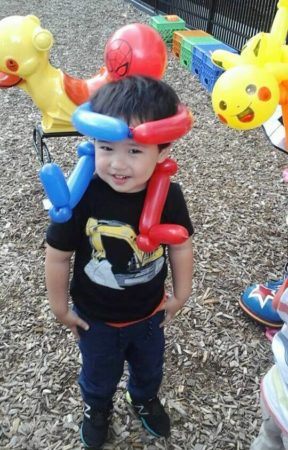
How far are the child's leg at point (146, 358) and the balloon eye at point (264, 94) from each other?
0.80m

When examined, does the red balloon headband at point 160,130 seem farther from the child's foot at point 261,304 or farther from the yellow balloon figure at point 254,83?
the child's foot at point 261,304

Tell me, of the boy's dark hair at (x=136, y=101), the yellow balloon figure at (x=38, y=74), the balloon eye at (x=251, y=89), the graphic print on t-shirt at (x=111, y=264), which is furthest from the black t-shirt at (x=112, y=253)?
the yellow balloon figure at (x=38, y=74)

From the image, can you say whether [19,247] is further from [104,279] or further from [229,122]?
[229,122]

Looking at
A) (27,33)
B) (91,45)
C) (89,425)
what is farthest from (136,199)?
(91,45)

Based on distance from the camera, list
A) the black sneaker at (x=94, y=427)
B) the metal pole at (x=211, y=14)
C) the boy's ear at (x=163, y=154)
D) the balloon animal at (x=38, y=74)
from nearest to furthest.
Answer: the boy's ear at (x=163, y=154) → the black sneaker at (x=94, y=427) → the balloon animal at (x=38, y=74) → the metal pole at (x=211, y=14)

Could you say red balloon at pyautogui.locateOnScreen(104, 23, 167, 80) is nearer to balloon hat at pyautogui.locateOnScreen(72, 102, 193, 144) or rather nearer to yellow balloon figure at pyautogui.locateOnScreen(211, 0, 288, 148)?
yellow balloon figure at pyautogui.locateOnScreen(211, 0, 288, 148)

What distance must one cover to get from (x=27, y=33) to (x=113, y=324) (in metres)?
1.93

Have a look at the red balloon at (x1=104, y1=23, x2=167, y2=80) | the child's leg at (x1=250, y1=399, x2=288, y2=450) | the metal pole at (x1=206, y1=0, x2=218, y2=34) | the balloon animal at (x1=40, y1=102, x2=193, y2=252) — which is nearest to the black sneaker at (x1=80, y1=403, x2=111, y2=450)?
the child's leg at (x1=250, y1=399, x2=288, y2=450)

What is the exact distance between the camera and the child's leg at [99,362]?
5.23 feet

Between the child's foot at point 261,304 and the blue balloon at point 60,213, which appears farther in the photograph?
the child's foot at point 261,304

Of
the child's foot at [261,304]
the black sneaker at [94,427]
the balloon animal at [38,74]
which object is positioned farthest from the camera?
the balloon animal at [38,74]

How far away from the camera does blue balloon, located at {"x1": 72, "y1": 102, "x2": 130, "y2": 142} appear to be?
3.68ft

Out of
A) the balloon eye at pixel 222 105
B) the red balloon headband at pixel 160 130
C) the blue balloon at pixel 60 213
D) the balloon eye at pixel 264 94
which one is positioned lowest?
the blue balloon at pixel 60 213

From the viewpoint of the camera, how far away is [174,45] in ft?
21.0
